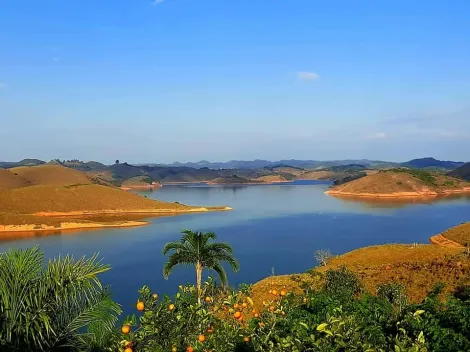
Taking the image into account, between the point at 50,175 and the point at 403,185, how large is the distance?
415ft

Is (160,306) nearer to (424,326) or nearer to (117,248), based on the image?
(424,326)

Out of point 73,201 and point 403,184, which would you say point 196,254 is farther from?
point 403,184

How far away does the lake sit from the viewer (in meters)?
41.7

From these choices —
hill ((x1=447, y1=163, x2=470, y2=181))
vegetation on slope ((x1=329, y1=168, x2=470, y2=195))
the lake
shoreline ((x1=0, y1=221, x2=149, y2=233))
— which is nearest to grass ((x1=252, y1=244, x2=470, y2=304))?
the lake

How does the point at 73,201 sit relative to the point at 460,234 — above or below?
above

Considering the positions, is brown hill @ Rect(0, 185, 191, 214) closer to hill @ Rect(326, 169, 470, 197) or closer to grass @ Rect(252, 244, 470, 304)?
hill @ Rect(326, 169, 470, 197)

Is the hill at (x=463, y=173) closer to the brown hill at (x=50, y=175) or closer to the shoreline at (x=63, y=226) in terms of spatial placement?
the shoreline at (x=63, y=226)

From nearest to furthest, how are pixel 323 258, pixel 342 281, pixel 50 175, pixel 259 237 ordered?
pixel 342 281, pixel 323 258, pixel 259 237, pixel 50 175

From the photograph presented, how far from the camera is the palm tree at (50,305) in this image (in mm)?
4707

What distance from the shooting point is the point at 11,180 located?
142 m

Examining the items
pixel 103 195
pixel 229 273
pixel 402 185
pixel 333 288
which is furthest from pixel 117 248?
pixel 402 185

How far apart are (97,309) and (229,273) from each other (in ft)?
118

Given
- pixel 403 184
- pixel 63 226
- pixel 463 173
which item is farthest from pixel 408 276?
pixel 463 173

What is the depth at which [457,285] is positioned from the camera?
20.8 m
